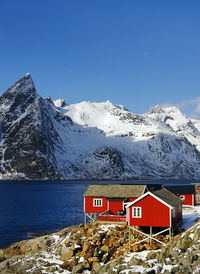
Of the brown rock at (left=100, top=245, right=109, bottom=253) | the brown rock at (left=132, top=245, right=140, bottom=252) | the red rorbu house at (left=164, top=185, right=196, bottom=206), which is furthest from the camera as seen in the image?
the red rorbu house at (left=164, top=185, right=196, bottom=206)

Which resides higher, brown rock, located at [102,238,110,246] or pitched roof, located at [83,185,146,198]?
pitched roof, located at [83,185,146,198]

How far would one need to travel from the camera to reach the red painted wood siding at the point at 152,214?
40.5m

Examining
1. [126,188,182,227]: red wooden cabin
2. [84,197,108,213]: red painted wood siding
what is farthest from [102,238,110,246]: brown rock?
[84,197,108,213]: red painted wood siding

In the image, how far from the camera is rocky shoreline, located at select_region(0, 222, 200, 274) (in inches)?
1172

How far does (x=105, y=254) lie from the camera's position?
3853 centimetres

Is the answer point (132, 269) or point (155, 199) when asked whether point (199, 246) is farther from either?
point (155, 199)

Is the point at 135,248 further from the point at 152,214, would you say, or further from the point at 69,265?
the point at 69,265

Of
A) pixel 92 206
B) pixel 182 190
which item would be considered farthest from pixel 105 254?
pixel 182 190

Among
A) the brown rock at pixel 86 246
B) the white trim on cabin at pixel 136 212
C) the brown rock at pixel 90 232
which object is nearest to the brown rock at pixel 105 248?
the brown rock at pixel 86 246

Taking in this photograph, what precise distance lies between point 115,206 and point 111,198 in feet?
4.47

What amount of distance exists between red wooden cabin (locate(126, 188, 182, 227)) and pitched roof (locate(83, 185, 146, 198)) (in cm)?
1135

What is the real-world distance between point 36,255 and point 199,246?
20826 millimetres

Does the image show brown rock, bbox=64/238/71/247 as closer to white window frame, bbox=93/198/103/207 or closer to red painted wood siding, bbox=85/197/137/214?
red painted wood siding, bbox=85/197/137/214

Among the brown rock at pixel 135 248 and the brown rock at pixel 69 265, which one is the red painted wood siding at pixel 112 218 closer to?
the brown rock at pixel 135 248
